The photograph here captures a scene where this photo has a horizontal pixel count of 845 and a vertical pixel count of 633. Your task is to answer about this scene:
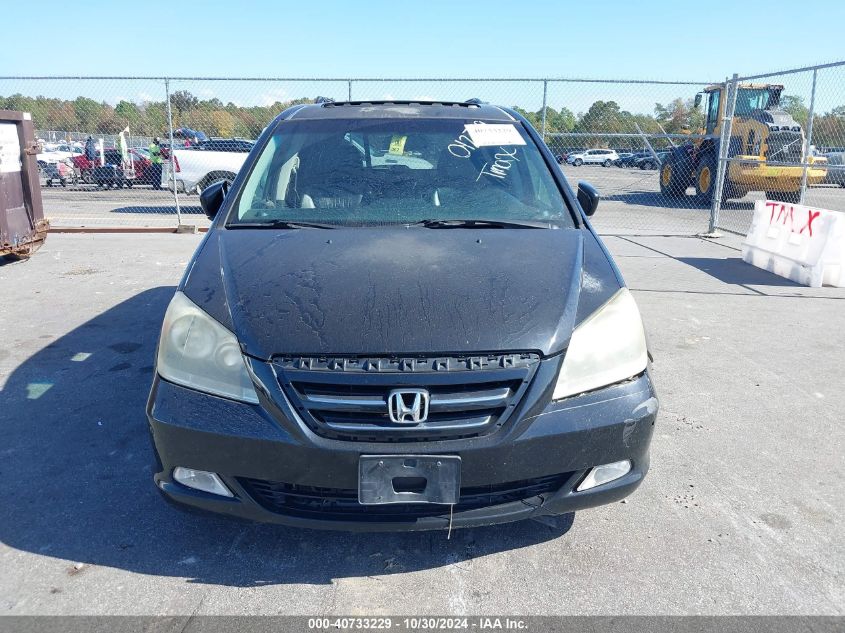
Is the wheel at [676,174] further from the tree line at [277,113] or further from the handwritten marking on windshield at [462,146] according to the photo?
the handwritten marking on windshield at [462,146]

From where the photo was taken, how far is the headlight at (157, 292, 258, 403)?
95.5 inches

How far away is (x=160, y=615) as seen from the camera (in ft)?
7.89

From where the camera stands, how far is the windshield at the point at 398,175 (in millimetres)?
3486

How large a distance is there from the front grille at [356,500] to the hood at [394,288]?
19.1 inches

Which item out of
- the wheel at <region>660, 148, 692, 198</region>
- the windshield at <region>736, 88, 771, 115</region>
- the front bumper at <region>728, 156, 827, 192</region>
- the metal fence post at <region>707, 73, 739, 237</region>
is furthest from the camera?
the wheel at <region>660, 148, 692, 198</region>

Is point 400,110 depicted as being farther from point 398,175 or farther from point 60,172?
point 60,172

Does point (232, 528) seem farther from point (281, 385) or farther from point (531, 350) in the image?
point (531, 350)

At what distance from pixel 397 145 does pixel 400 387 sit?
191 centimetres

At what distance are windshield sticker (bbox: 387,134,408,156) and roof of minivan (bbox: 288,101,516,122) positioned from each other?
207 mm

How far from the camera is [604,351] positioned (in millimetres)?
2545

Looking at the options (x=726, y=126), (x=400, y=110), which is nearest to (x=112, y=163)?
(x=726, y=126)

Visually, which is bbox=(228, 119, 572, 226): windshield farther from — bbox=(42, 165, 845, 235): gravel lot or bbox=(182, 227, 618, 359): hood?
bbox=(42, 165, 845, 235): gravel lot

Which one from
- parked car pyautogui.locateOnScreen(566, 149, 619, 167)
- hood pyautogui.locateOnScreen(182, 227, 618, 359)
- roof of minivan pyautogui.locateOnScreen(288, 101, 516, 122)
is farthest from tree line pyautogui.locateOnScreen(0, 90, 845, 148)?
parked car pyautogui.locateOnScreen(566, 149, 619, 167)

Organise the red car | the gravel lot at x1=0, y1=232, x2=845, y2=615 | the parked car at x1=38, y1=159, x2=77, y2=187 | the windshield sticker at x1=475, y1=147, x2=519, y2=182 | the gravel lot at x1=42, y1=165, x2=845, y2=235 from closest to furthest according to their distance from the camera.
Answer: the gravel lot at x1=0, y1=232, x2=845, y2=615 → the windshield sticker at x1=475, y1=147, x2=519, y2=182 → the gravel lot at x1=42, y1=165, x2=845, y2=235 → the red car → the parked car at x1=38, y1=159, x2=77, y2=187
